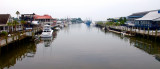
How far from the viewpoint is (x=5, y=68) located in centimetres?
1811

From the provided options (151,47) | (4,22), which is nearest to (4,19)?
(4,22)

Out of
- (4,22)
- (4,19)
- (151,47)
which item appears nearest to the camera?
(151,47)

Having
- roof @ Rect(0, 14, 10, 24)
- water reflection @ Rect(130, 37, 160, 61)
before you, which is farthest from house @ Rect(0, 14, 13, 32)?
water reflection @ Rect(130, 37, 160, 61)

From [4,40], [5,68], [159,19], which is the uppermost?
[159,19]

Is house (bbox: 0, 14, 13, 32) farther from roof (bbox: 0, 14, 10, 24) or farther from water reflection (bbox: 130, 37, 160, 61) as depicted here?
water reflection (bbox: 130, 37, 160, 61)

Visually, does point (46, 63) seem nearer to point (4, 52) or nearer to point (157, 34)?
point (4, 52)

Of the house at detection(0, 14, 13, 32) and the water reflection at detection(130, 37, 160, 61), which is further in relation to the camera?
the house at detection(0, 14, 13, 32)

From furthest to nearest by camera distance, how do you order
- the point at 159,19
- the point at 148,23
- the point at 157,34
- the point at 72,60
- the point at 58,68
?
the point at 148,23 < the point at 159,19 < the point at 157,34 < the point at 72,60 < the point at 58,68

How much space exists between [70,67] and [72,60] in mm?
2973

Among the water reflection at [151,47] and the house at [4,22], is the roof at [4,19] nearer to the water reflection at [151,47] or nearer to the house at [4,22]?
the house at [4,22]

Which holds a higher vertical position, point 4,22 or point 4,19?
point 4,19

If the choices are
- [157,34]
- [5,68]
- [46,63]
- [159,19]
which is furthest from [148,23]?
[5,68]

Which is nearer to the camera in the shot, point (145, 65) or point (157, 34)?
point (145, 65)

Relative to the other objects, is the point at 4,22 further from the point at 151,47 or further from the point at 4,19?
the point at 151,47
